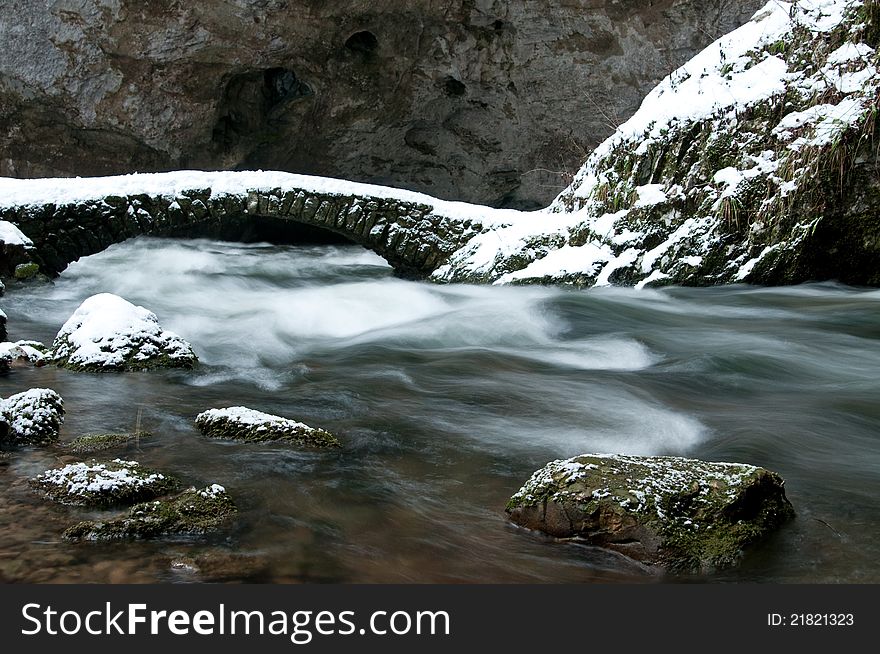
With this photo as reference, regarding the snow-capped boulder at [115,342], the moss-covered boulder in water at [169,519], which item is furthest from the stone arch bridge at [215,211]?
the moss-covered boulder in water at [169,519]

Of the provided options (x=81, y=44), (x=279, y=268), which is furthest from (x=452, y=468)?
(x=81, y=44)

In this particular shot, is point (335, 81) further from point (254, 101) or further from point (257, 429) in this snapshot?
point (257, 429)

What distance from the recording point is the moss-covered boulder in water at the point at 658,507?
2.34m

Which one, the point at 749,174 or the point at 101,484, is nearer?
the point at 101,484

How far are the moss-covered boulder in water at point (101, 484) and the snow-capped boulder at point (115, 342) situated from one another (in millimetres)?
1710

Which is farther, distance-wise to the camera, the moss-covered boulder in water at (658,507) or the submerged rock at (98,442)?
the submerged rock at (98,442)

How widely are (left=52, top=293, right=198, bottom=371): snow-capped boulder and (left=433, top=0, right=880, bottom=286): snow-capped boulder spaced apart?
3604mm

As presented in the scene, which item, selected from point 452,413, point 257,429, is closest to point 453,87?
point 452,413

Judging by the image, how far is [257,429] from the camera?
10.6ft

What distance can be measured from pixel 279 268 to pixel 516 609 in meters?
7.84

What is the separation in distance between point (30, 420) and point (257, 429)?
769 mm

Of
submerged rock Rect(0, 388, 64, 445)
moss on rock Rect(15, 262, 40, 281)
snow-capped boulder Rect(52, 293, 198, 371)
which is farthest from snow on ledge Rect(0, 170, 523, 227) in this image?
submerged rock Rect(0, 388, 64, 445)

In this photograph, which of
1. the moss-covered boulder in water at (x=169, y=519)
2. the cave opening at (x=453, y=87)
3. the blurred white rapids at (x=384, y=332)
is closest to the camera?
the moss-covered boulder in water at (x=169, y=519)

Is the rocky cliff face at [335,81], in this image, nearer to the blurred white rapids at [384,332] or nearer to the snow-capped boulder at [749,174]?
the blurred white rapids at [384,332]
